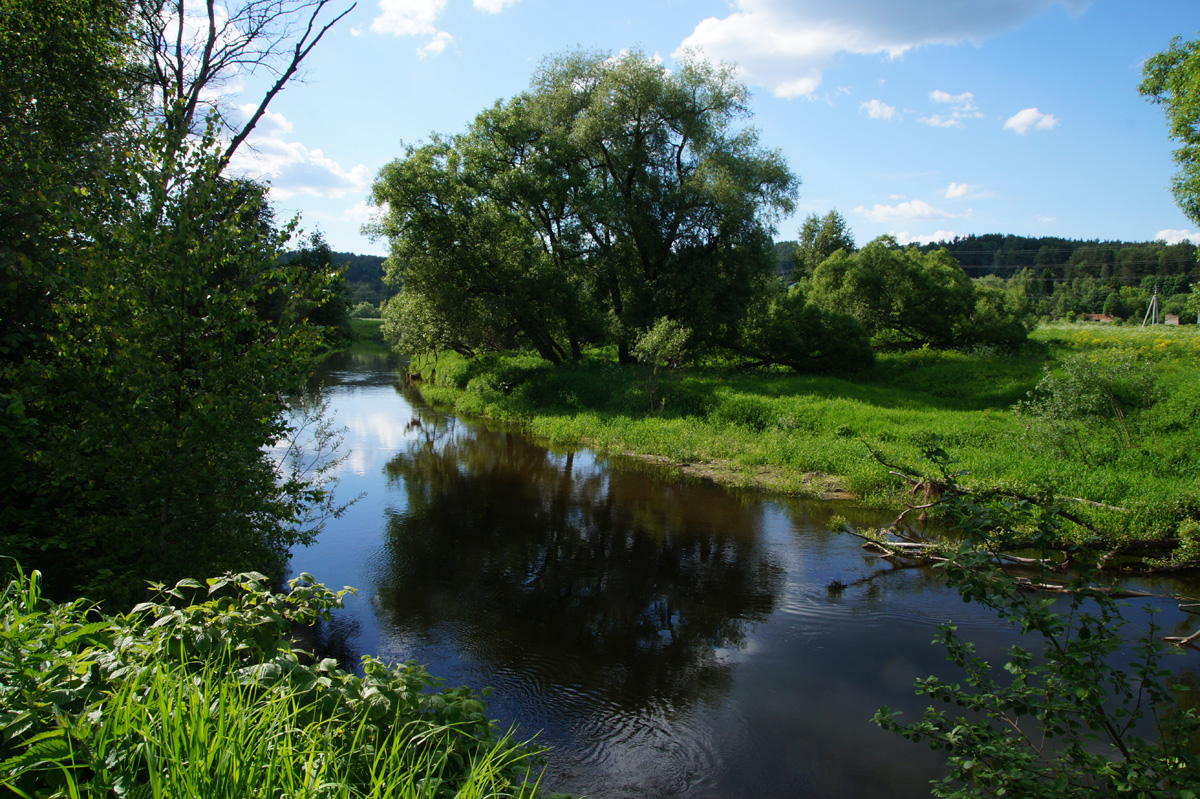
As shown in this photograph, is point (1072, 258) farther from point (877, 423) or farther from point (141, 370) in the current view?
point (141, 370)

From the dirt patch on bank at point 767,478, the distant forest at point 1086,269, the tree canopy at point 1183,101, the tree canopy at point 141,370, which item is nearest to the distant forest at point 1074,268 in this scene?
the distant forest at point 1086,269

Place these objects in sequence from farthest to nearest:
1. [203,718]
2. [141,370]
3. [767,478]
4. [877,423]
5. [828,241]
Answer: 1. [828,241]
2. [877,423]
3. [767,478]
4. [141,370]
5. [203,718]

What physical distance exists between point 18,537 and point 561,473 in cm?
1133

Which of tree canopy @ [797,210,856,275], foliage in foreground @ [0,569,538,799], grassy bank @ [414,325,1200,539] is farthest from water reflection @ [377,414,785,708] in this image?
tree canopy @ [797,210,856,275]

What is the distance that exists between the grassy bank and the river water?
7.02 feet

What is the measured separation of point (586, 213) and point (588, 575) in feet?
57.1

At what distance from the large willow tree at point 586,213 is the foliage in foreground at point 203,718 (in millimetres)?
19990

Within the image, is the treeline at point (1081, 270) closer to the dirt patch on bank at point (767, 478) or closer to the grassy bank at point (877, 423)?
the grassy bank at point (877, 423)

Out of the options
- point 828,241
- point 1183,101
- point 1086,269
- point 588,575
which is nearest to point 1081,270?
point 1086,269

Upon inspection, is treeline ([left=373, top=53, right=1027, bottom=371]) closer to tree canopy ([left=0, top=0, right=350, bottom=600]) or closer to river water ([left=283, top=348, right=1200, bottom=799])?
river water ([left=283, top=348, right=1200, bottom=799])

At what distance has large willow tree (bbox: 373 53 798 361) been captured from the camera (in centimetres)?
2273

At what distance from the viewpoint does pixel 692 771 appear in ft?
17.0

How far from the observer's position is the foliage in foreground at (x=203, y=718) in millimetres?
2182

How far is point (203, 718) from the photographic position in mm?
2303
